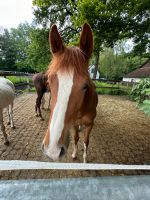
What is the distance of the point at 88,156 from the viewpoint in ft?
12.7

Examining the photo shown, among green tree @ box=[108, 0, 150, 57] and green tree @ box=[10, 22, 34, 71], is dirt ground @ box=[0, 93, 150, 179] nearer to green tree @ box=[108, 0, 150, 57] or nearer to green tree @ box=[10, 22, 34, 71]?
green tree @ box=[108, 0, 150, 57]

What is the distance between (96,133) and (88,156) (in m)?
1.52

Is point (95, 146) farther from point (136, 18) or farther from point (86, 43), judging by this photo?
point (136, 18)

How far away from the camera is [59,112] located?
1493 mm

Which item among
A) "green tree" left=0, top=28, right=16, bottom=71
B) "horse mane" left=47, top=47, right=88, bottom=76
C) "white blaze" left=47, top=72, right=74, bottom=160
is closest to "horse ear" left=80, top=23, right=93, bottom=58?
→ "horse mane" left=47, top=47, right=88, bottom=76

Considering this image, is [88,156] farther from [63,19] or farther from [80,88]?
[63,19]

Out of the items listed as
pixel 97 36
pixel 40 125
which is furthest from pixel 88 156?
pixel 97 36

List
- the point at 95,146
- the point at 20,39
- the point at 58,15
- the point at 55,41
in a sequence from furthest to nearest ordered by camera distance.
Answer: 1. the point at 20,39
2. the point at 58,15
3. the point at 95,146
4. the point at 55,41

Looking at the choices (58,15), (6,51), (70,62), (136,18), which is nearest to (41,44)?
(58,15)

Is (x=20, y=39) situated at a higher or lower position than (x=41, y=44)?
higher

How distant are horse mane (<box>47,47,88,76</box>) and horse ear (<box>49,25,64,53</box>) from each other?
0.06 metres

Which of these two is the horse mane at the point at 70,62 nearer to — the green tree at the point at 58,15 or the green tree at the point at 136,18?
the green tree at the point at 136,18

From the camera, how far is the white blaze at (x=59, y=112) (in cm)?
143

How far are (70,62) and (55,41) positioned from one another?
1.13 feet
